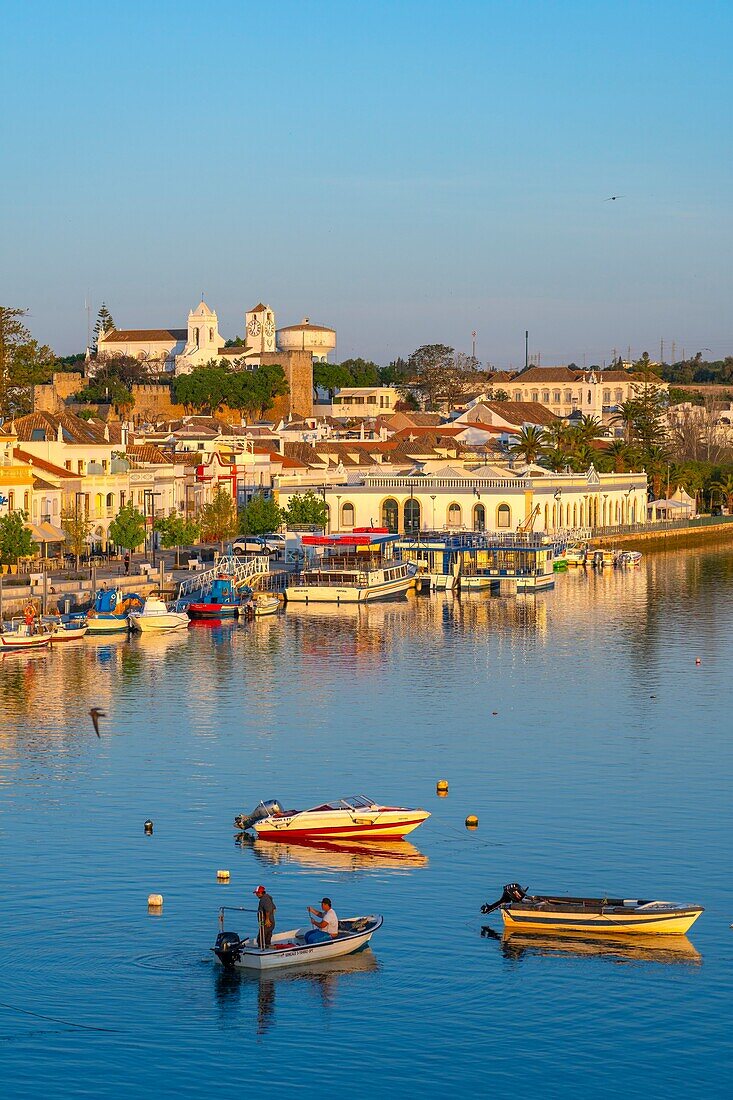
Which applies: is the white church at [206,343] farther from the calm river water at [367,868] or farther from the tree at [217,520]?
the calm river water at [367,868]

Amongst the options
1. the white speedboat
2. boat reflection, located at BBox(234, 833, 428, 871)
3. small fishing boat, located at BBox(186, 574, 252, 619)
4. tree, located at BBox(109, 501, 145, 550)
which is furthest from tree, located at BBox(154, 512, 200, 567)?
boat reflection, located at BBox(234, 833, 428, 871)

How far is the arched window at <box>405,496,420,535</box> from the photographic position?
88688 mm

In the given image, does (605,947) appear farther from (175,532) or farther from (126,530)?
(175,532)

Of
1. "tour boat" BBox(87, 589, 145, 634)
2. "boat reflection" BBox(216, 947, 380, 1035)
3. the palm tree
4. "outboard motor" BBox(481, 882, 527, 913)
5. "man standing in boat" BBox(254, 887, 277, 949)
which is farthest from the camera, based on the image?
the palm tree

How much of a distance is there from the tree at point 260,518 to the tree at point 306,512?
1.88ft

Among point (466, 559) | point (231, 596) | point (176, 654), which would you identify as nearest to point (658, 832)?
point (176, 654)

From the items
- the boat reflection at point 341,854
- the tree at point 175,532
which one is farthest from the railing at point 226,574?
the boat reflection at point 341,854

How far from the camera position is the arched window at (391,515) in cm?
8875

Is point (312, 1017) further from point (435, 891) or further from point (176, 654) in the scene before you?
point (176, 654)

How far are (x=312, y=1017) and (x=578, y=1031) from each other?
3376 mm

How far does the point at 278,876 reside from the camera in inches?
1130

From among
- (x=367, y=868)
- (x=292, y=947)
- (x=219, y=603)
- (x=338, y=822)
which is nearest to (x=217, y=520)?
(x=219, y=603)

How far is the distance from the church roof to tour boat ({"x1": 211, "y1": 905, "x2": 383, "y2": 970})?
139333mm

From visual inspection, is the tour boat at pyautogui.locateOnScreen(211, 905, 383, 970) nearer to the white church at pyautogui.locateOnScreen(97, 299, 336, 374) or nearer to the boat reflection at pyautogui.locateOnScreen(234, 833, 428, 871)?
the boat reflection at pyautogui.locateOnScreen(234, 833, 428, 871)
